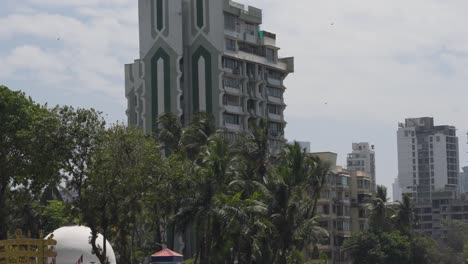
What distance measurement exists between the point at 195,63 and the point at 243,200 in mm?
42247

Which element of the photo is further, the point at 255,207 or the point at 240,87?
the point at 240,87

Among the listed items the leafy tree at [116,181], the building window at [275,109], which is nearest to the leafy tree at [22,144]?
the leafy tree at [116,181]

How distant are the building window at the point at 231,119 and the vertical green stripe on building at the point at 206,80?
2.34 meters

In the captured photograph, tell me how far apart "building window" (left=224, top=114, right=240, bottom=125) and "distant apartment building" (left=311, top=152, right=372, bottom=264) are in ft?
47.2

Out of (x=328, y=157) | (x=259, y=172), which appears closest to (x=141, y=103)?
(x=328, y=157)

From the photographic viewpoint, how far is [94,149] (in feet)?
192

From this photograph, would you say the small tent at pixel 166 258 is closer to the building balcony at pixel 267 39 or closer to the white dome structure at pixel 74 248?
the white dome structure at pixel 74 248

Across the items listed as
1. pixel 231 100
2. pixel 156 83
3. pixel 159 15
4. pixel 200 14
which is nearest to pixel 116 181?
pixel 156 83

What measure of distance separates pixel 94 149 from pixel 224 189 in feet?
53.5

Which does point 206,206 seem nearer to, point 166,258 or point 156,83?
point 166,258

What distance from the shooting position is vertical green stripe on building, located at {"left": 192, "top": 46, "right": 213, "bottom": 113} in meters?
111

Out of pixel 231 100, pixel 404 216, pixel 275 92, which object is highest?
pixel 275 92

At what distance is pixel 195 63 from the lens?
112 meters

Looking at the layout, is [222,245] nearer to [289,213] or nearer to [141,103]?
[289,213]
